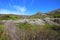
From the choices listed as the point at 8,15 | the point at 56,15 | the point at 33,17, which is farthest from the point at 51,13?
the point at 8,15

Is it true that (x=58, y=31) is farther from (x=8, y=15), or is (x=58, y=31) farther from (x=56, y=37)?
(x=8, y=15)

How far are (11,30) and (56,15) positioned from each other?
7.14 ft

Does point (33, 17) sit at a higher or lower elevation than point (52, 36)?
higher

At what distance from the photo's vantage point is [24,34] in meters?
2.70

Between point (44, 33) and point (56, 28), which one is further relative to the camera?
point (56, 28)

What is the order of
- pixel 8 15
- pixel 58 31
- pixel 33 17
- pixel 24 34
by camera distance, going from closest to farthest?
pixel 24 34 → pixel 58 31 → pixel 33 17 → pixel 8 15

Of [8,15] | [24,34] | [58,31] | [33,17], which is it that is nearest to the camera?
[24,34]

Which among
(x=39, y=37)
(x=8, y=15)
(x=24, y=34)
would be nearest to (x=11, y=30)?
(x=24, y=34)

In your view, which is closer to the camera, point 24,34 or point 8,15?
point 24,34

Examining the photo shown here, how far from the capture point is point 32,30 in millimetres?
2869

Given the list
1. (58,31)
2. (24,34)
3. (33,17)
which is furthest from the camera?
(33,17)

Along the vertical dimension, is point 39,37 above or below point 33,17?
below

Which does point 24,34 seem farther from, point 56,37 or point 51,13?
point 51,13

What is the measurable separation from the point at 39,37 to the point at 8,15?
225 centimetres
